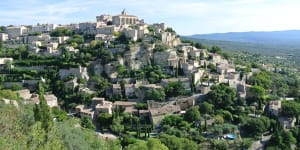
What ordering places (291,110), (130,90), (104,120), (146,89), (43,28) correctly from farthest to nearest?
(43,28)
(130,90)
(146,89)
(291,110)
(104,120)

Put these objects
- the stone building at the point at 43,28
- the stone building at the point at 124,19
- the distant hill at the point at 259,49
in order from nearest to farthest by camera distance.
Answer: the stone building at the point at 124,19 → the stone building at the point at 43,28 → the distant hill at the point at 259,49

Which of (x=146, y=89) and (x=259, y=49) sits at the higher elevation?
(x=146, y=89)

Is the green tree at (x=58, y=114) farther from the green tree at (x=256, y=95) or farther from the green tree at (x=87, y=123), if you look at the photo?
the green tree at (x=256, y=95)

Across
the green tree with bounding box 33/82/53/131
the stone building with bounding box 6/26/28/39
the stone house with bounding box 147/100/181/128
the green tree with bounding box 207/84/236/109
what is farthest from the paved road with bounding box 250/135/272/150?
the stone building with bounding box 6/26/28/39

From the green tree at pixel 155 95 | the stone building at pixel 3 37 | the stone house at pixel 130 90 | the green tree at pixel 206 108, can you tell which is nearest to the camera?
the green tree at pixel 206 108

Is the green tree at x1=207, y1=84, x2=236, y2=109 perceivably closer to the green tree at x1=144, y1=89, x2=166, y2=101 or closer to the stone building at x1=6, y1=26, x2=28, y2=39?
the green tree at x1=144, y1=89, x2=166, y2=101

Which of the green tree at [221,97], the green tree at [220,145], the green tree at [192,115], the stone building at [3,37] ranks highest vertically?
the stone building at [3,37]

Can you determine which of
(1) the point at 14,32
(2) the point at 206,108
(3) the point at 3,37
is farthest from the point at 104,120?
(1) the point at 14,32

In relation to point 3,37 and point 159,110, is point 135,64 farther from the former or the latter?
point 3,37

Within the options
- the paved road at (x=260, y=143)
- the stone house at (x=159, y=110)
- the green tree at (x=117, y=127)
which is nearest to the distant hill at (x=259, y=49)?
the stone house at (x=159, y=110)
